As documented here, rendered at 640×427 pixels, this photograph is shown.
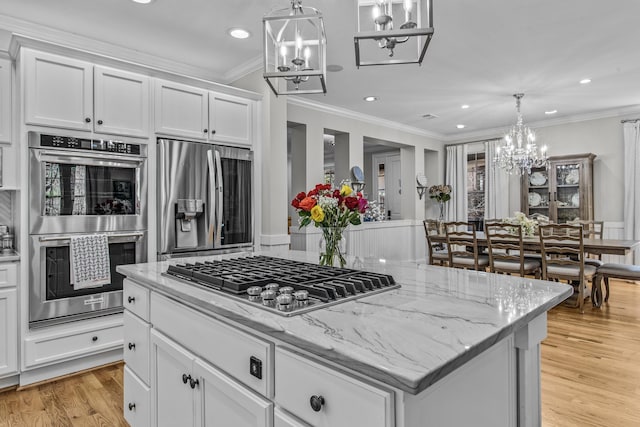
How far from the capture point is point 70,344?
2.69m

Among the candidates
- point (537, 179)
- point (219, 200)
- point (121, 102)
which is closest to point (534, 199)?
point (537, 179)

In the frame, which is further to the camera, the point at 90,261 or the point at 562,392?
the point at 90,261

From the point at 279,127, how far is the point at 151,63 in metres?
1.32

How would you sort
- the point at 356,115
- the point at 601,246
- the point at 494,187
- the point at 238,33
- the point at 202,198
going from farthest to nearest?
the point at 494,187 < the point at 356,115 < the point at 601,246 < the point at 202,198 < the point at 238,33

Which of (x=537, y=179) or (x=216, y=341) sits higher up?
(x=537, y=179)

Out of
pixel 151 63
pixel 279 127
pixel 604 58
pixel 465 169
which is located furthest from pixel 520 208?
pixel 151 63

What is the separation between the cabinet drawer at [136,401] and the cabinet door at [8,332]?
3.74 ft

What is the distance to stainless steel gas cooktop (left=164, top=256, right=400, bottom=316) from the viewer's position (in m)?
1.15

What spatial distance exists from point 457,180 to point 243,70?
5.18 m

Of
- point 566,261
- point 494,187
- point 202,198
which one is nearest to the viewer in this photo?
point 202,198

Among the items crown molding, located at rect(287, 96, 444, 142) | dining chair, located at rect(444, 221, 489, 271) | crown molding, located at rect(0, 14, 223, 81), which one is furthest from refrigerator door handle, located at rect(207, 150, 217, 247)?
dining chair, located at rect(444, 221, 489, 271)

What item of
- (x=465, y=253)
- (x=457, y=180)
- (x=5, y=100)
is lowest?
(x=465, y=253)

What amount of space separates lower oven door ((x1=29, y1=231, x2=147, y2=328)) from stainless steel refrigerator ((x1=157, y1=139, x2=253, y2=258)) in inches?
13.9

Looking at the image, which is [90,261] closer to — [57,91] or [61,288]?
[61,288]
